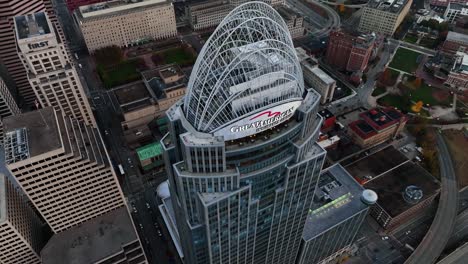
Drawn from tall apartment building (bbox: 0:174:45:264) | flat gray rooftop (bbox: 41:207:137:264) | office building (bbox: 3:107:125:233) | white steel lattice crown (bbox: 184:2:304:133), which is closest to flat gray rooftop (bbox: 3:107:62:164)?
office building (bbox: 3:107:125:233)

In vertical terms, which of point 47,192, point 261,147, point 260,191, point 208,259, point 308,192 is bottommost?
point 208,259

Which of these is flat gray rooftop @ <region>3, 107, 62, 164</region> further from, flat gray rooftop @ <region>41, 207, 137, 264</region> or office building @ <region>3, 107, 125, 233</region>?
flat gray rooftop @ <region>41, 207, 137, 264</region>

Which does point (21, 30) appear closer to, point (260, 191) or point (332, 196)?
point (260, 191)

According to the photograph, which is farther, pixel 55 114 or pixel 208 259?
pixel 55 114

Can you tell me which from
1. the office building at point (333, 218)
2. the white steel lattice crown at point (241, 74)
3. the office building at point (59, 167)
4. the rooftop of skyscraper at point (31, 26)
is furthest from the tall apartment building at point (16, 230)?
the office building at point (333, 218)

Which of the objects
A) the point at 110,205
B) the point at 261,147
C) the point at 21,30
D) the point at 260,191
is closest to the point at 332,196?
the point at 260,191

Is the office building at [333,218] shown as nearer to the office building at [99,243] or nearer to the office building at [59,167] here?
the office building at [99,243]

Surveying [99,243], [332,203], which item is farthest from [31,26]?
[332,203]
